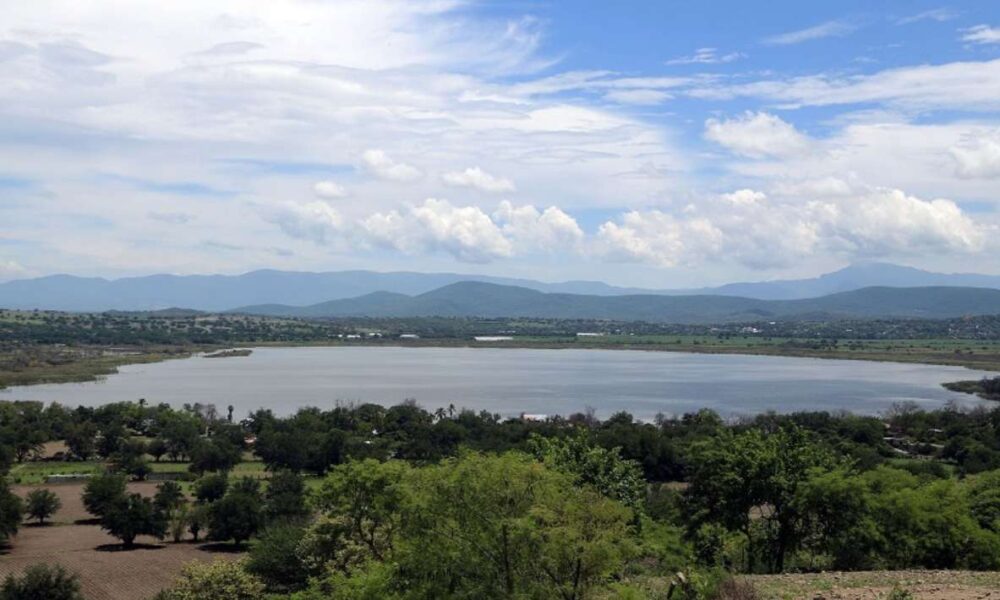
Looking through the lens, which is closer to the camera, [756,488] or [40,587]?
[756,488]

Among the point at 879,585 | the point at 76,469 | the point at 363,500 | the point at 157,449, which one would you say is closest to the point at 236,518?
the point at 363,500

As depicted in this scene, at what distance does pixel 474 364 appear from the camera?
383ft

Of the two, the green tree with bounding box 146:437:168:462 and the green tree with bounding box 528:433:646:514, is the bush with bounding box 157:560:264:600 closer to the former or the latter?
the green tree with bounding box 528:433:646:514

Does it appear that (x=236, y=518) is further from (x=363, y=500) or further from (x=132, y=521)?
(x=363, y=500)

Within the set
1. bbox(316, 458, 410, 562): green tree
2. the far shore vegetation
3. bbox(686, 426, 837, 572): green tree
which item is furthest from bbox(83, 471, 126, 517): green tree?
the far shore vegetation

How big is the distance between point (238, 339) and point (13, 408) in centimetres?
9625

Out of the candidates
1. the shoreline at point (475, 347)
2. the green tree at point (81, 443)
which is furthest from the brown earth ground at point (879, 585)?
the shoreline at point (475, 347)

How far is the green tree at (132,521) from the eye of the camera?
97.8ft

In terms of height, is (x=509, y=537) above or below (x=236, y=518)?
above

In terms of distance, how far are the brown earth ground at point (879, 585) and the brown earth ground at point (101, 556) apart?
17.5m

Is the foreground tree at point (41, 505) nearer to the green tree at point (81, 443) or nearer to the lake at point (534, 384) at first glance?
the green tree at point (81, 443)

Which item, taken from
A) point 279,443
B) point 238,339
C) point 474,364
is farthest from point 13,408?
point 238,339

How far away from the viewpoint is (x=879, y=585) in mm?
12180

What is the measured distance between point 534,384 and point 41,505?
186 ft
